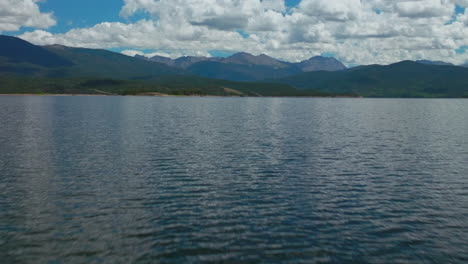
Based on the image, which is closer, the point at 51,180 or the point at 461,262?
the point at 461,262

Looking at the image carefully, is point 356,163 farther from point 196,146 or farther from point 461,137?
point 461,137

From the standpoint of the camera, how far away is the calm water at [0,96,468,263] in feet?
96.8

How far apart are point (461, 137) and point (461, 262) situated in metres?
83.6

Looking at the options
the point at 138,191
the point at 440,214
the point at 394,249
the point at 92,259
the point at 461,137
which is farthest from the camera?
the point at 461,137

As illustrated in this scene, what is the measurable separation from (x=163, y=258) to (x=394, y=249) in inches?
736

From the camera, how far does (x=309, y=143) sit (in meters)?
85.2

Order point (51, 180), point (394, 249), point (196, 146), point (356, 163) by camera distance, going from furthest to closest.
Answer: point (196, 146)
point (356, 163)
point (51, 180)
point (394, 249)

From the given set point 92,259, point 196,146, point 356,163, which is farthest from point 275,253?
point 196,146

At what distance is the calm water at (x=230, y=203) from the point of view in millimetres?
29500

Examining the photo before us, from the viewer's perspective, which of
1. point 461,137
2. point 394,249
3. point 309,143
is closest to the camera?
point 394,249

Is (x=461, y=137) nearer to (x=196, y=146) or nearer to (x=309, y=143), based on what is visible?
(x=309, y=143)

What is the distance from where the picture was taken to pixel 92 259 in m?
27.5

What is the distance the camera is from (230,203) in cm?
4131

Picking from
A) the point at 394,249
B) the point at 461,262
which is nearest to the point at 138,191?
the point at 394,249
